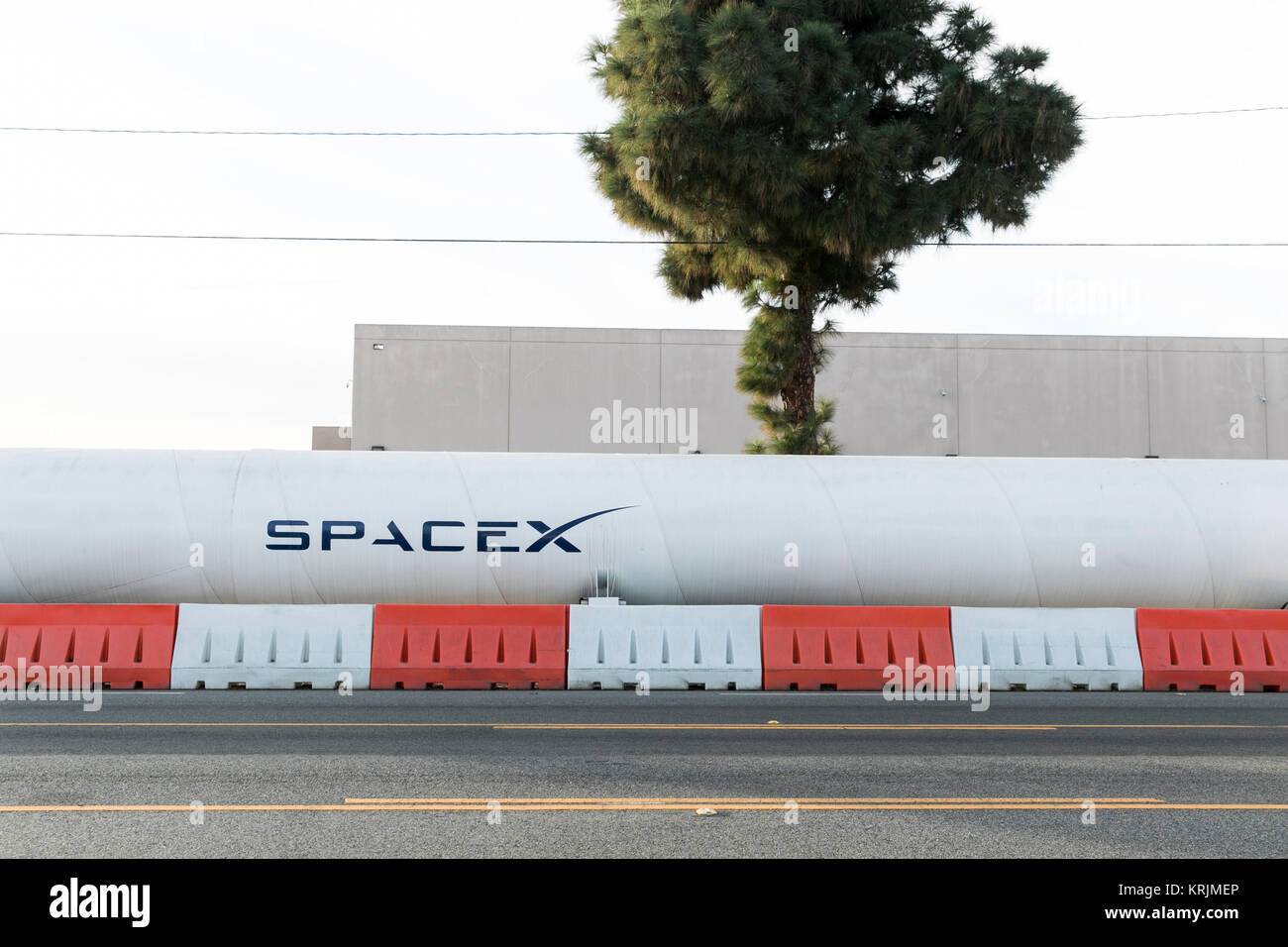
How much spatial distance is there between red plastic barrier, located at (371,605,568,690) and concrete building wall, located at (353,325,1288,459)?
902 inches

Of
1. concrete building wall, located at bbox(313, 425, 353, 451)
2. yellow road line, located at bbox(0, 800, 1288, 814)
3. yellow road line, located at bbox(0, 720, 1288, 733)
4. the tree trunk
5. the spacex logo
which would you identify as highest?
concrete building wall, located at bbox(313, 425, 353, 451)

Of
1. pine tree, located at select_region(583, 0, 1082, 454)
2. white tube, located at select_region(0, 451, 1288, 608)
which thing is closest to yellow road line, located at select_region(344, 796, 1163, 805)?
white tube, located at select_region(0, 451, 1288, 608)

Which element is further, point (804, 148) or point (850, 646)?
point (804, 148)

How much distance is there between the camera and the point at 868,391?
120 feet

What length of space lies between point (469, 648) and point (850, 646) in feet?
14.8

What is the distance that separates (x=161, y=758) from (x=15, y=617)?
19.2ft

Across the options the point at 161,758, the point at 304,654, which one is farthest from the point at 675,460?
the point at 161,758

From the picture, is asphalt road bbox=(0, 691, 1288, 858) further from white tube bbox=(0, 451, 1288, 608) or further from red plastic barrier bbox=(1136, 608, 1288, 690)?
white tube bbox=(0, 451, 1288, 608)

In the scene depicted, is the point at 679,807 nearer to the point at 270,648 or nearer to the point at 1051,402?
the point at 270,648

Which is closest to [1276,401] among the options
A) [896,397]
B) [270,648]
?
[896,397]

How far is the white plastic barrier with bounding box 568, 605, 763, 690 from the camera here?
41.7ft

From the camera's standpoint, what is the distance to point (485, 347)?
A: 35875 millimetres

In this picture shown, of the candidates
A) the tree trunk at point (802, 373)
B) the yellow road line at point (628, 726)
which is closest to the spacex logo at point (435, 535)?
the yellow road line at point (628, 726)
